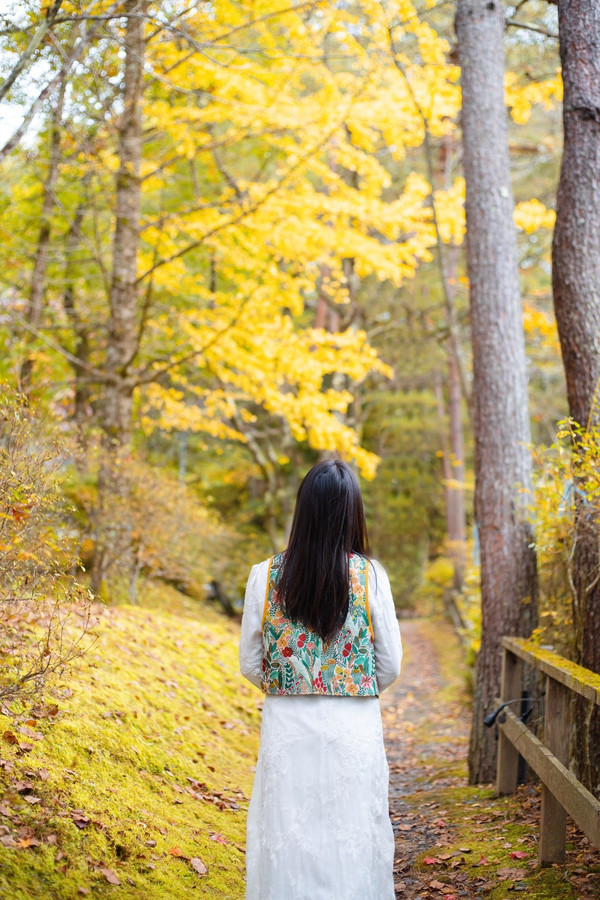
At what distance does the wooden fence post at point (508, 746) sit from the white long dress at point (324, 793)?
237 cm

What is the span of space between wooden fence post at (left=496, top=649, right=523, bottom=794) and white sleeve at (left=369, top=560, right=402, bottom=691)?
249cm

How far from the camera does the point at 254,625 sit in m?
3.20

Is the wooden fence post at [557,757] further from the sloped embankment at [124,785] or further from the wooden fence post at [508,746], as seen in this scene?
the sloped embankment at [124,785]

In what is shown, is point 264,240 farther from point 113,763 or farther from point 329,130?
point 113,763

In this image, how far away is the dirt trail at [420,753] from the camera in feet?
15.4

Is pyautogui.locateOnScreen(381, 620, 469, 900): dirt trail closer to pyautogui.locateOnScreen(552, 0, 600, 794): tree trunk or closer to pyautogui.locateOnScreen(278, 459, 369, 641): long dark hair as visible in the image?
pyautogui.locateOnScreen(552, 0, 600, 794): tree trunk

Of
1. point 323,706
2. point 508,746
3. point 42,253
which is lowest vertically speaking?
point 508,746

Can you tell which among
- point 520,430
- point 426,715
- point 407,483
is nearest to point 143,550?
point 426,715

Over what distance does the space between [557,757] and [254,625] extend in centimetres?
182

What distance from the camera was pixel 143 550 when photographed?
9.16 metres

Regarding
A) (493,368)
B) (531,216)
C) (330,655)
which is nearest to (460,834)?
(330,655)

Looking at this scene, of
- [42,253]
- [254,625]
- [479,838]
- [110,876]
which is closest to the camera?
[254,625]

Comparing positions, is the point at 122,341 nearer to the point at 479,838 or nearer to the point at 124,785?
the point at 124,785

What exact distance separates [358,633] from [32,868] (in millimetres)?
1592
